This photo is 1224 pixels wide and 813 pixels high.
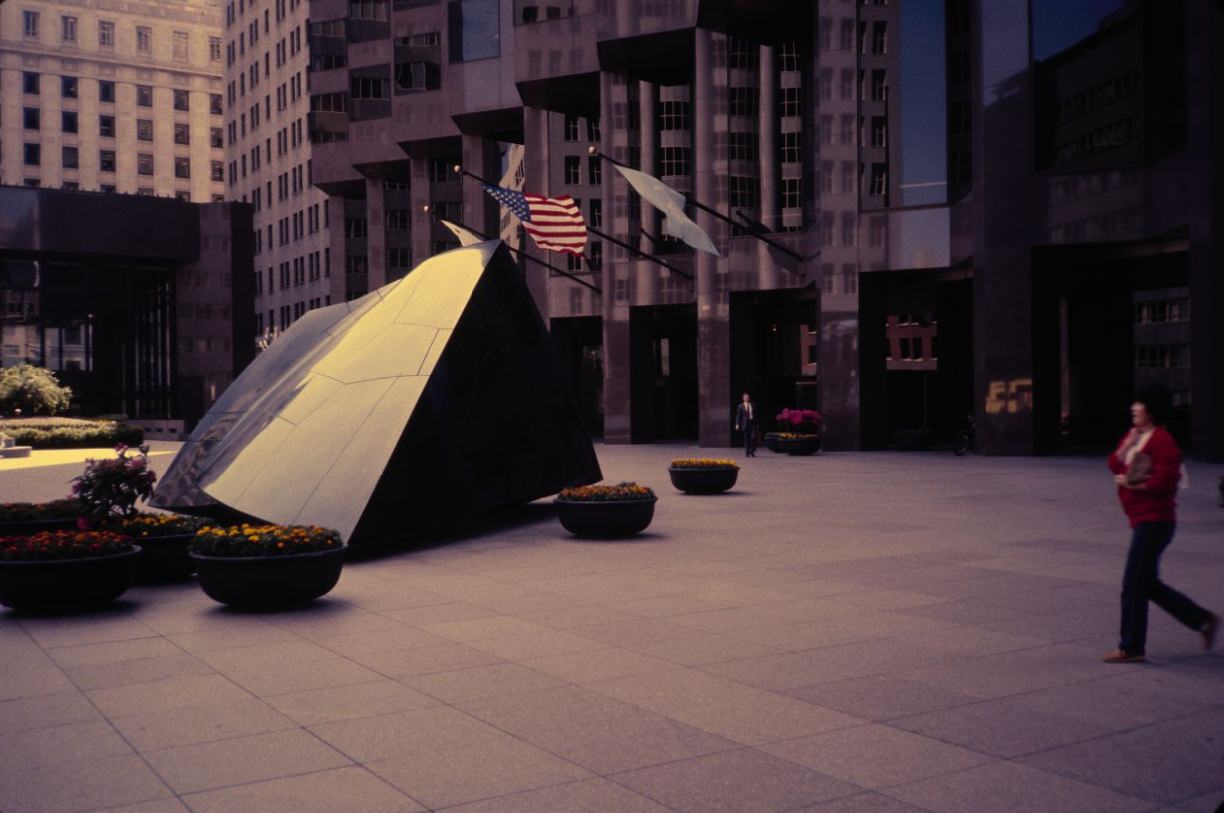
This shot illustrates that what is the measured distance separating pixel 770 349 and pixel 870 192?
1474 cm

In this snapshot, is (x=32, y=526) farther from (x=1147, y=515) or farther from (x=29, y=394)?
(x=29, y=394)

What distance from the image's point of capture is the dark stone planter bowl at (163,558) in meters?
14.1

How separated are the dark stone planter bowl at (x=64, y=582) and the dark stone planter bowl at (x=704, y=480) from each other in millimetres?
14243

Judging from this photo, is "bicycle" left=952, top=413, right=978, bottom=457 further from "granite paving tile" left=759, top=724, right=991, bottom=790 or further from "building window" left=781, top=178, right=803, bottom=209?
"granite paving tile" left=759, top=724, right=991, bottom=790

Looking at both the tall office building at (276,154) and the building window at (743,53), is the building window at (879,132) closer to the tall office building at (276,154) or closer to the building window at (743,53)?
the building window at (743,53)

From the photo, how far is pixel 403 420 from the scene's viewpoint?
17297 mm

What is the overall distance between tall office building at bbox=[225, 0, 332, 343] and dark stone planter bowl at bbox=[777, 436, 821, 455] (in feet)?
236

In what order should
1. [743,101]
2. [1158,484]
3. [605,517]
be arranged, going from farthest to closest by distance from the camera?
1. [743,101]
2. [605,517]
3. [1158,484]

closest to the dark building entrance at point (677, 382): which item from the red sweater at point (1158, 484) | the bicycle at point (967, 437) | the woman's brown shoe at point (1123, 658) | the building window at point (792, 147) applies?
the building window at point (792, 147)

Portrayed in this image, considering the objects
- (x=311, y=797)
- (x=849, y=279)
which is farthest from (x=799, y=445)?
(x=311, y=797)

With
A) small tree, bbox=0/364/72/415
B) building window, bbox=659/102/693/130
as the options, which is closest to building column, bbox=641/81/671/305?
building window, bbox=659/102/693/130

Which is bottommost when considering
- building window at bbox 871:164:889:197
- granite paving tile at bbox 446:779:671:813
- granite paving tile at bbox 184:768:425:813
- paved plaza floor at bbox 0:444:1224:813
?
paved plaza floor at bbox 0:444:1224:813

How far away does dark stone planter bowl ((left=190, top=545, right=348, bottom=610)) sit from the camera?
11859 millimetres

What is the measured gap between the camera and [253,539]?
12172mm
